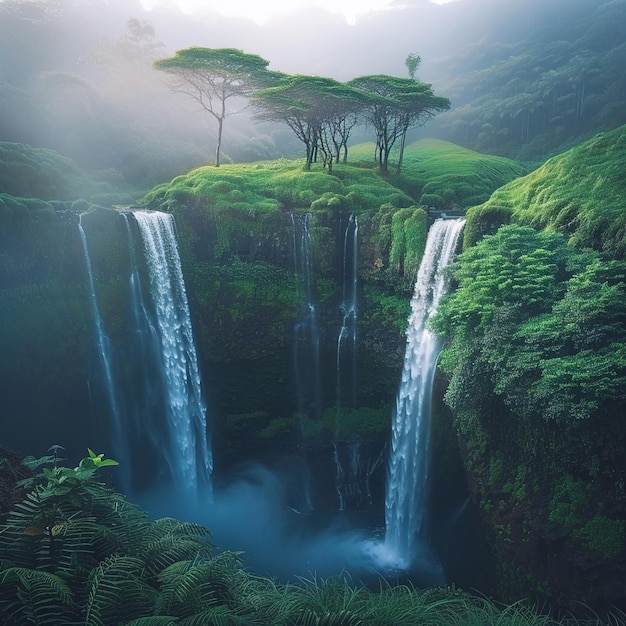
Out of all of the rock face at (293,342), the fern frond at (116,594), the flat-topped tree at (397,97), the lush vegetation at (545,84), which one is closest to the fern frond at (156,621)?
the fern frond at (116,594)

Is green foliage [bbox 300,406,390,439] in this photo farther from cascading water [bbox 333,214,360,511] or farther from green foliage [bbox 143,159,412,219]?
green foliage [bbox 143,159,412,219]

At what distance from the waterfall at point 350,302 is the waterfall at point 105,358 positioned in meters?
10.1

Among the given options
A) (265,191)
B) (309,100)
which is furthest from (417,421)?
(309,100)

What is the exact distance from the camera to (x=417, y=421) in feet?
57.8

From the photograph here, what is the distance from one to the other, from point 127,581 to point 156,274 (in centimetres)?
1630

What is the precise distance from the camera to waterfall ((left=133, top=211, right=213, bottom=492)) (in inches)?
772

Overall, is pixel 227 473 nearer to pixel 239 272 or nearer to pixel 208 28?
pixel 239 272

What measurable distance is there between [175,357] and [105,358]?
2.80 m

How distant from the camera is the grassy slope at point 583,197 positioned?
45.0ft

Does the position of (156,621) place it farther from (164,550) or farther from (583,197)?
(583,197)

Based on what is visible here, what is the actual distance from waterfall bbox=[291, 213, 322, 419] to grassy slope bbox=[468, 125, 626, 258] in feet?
25.8

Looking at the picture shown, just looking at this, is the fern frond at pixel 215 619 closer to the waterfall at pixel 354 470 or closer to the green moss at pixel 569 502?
the green moss at pixel 569 502

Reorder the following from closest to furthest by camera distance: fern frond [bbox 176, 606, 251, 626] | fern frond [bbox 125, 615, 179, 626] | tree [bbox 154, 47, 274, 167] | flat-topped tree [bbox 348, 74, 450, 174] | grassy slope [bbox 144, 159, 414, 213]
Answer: fern frond [bbox 125, 615, 179, 626] → fern frond [bbox 176, 606, 251, 626] → grassy slope [bbox 144, 159, 414, 213] → tree [bbox 154, 47, 274, 167] → flat-topped tree [bbox 348, 74, 450, 174]

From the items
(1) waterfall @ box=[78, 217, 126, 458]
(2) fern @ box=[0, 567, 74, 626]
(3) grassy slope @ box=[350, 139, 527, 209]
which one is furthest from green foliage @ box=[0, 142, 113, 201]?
(2) fern @ box=[0, 567, 74, 626]
